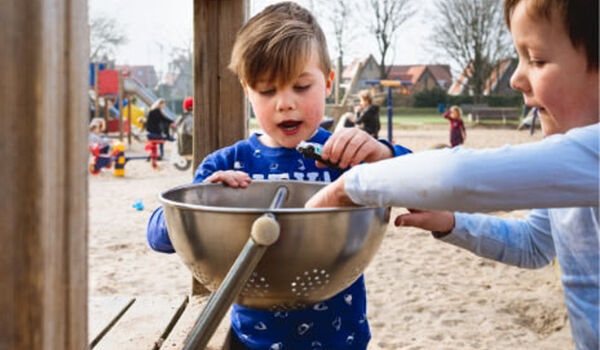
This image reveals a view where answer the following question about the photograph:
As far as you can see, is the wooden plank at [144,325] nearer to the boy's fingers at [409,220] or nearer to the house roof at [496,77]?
the boy's fingers at [409,220]

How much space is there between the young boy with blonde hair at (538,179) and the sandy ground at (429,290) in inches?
57.6

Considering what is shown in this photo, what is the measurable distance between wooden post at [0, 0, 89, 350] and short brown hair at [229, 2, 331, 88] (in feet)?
1.87

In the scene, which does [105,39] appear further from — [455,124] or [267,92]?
[267,92]

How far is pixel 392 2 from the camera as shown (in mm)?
27656

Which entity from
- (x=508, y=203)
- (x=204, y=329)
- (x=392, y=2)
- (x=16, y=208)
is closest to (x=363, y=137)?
(x=508, y=203)

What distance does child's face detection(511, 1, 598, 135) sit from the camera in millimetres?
761

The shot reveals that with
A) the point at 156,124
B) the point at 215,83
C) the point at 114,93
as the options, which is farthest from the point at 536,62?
the point at 114,93

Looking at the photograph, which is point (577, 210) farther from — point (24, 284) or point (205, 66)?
point (205, 66)

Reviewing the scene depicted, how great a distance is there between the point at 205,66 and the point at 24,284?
1139 millimetres

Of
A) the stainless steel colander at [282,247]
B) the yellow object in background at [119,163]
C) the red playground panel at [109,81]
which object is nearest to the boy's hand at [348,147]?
the stainless steel colander at [282,247]

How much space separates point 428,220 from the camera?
0.95 metres

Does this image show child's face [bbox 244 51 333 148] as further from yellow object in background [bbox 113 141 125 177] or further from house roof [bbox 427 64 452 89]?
house roof [bbox 427 64 452 89]

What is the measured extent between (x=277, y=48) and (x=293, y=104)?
10cm

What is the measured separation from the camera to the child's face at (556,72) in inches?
30.0
